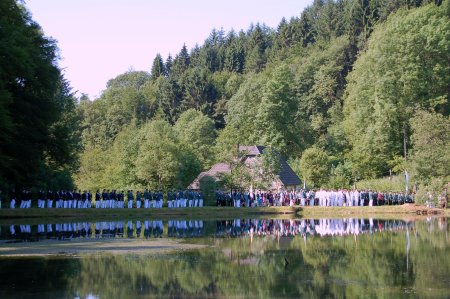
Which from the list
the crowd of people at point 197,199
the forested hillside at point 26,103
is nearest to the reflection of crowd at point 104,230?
the forested hillside at point 26,103

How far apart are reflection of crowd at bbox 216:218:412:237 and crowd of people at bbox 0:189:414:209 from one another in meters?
9.19

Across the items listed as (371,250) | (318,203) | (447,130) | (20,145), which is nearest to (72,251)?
(371,250)

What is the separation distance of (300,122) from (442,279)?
74.5m

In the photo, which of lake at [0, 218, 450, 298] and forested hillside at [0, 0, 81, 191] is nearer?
lake at [0, 218, 450, 298]

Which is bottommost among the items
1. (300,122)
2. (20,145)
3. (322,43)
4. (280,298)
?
(280,298)

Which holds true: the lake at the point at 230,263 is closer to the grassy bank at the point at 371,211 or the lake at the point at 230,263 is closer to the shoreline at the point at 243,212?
the shoreline at the point at 243,212

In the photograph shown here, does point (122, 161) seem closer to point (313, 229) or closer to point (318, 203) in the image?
point (318, 203)

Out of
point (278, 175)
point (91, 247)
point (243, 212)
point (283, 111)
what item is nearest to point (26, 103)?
point (243, 212)

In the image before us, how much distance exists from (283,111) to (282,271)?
65.4 metres

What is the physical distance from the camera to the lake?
59.4ft

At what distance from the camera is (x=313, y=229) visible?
3700 cm

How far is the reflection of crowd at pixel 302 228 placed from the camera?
34.7m

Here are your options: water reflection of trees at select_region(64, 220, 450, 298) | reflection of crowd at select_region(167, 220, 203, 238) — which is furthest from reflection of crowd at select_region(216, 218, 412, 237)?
water reflection of trees at select_region(64, 220, 450, 298)

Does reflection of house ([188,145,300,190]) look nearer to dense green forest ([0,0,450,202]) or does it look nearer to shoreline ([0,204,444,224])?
dense green forest ([0,0,450,202])
